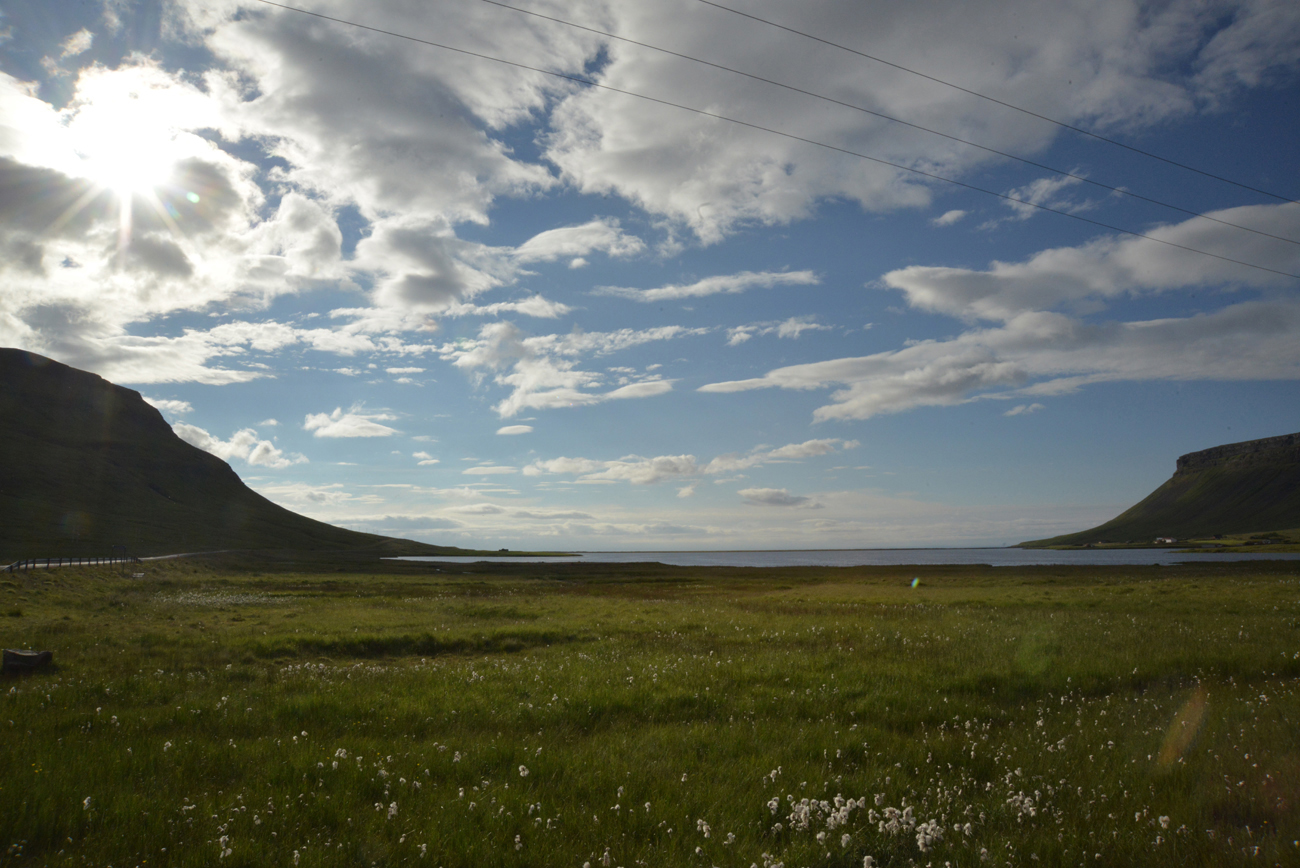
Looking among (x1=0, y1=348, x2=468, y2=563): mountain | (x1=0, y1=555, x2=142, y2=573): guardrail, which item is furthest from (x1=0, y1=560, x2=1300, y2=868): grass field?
(x1=0, y1=348, x2=468, y2=563): mountain

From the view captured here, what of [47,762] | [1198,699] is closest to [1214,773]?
[1198,699]

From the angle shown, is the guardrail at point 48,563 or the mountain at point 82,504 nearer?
the guardrail at point 48,563

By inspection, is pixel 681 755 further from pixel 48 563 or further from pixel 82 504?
pixel 82 504

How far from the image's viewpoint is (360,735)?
9852 millimetres

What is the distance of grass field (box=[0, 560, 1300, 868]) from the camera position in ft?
19.5

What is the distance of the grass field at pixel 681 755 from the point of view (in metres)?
5.94

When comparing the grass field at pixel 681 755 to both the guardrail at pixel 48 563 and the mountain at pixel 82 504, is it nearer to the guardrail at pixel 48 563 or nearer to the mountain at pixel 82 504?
the guardrail at pixel 48 563

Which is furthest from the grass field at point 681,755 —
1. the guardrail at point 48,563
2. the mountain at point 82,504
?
the mountain at point 82,504

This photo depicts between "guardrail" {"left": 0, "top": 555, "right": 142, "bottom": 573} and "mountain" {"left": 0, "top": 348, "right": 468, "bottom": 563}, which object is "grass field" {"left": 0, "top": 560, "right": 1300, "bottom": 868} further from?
"mountain" {"left": 0, "top": 348, "right": 468, "bottom": 563}

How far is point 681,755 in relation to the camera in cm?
865

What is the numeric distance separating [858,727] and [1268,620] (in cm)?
2202

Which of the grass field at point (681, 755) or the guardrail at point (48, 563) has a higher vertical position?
the grass field at point (681, 755)

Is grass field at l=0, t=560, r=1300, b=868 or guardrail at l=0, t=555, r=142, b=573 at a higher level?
grass field at l=0, t=560, r=1300, b=868

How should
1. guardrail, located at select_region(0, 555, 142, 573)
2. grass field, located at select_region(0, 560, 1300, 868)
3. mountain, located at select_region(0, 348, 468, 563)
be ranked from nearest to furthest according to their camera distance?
grass field, located at select_region(0, 560, 1300, 868)
guardrail, located at select_region(0, 555, 142, 573)
mountain, located at select_region(0, 348, 468, 563)
